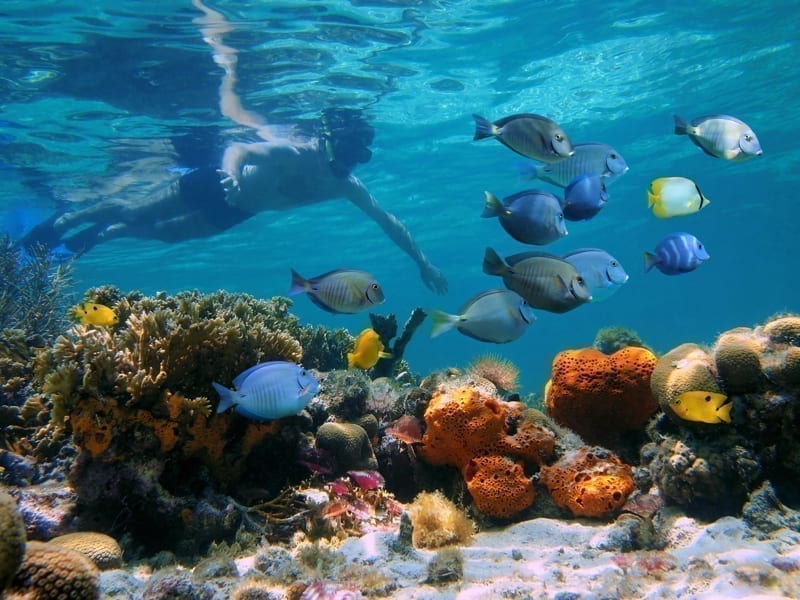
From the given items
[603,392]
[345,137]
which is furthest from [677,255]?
[345,137]

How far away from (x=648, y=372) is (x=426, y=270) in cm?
992

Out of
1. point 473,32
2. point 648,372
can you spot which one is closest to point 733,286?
point 473,32

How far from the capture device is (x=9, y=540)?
208 centimetres

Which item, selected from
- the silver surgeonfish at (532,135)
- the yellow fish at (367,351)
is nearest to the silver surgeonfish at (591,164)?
the silver surgeonfish at (532,135)

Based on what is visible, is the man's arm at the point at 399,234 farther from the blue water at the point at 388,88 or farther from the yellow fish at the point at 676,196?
the yellow fish at the point at 676,196

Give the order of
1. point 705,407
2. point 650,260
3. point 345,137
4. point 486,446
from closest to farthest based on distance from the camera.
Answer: point 705,407 → point 650,260 → point 486,446 → point 345,137

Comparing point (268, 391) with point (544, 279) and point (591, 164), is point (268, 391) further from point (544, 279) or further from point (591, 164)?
point (591, 164)

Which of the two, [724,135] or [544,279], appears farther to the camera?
[724,135]

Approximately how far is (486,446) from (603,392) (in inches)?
51.4

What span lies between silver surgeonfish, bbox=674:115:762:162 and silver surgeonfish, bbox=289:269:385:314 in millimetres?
2938

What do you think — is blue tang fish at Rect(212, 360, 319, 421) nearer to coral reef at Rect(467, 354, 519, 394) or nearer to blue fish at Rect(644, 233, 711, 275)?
blue fish at Rect(644, 233, 711, 275)

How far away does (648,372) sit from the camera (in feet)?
15.8

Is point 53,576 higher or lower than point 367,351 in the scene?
higher

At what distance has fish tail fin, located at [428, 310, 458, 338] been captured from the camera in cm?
371
